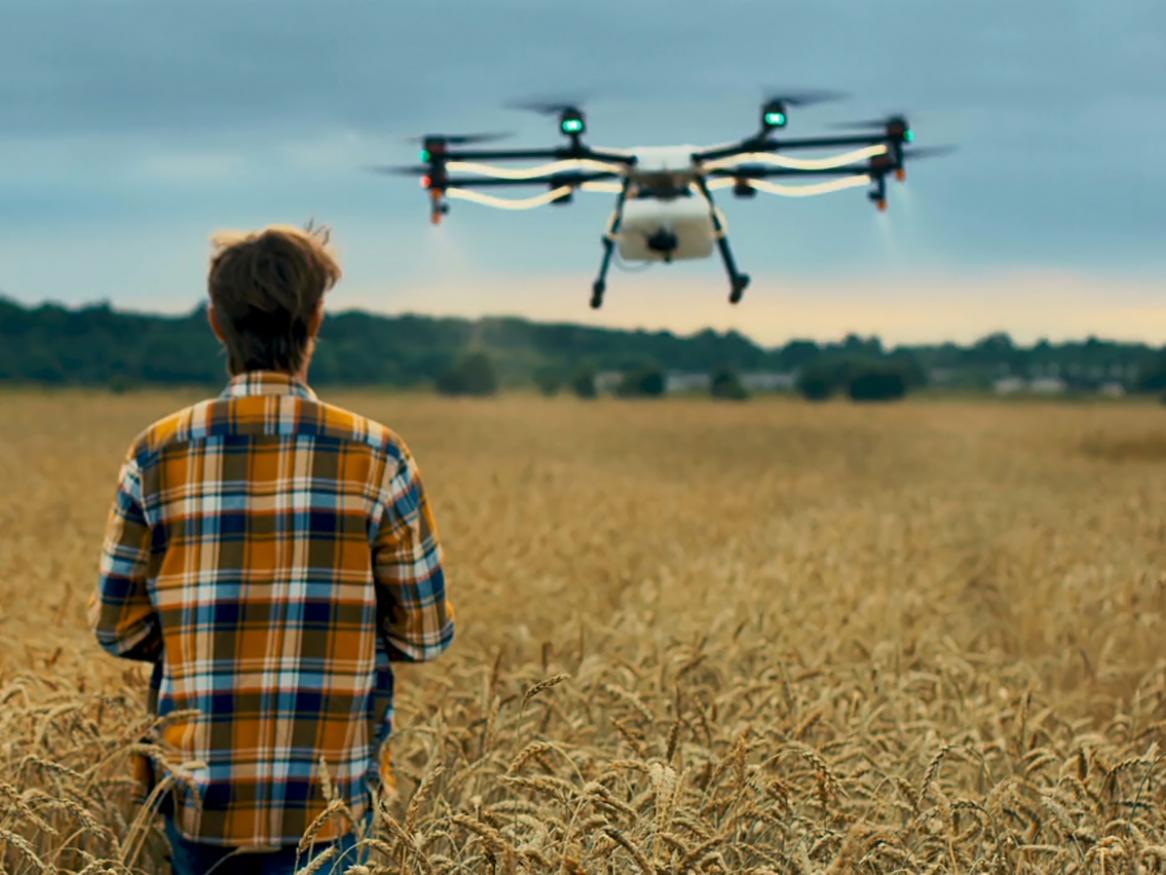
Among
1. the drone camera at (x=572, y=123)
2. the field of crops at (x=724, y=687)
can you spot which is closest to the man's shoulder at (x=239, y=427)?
the field of crops at (x=724, y=687)

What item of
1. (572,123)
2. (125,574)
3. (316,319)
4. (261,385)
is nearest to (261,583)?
(125,574)

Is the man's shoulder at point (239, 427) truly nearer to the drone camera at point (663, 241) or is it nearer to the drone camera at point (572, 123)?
the drone camera at point (572, 123)

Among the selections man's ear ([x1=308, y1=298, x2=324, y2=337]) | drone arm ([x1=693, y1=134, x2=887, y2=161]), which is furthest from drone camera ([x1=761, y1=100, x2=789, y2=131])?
man's ear ([x1=308, y1=298, x2=324, y2=337])

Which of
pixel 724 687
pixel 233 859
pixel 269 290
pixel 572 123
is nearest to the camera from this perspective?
pixel 269 290

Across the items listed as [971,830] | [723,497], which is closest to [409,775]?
[971,830]

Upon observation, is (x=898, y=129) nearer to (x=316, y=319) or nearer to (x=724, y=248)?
(x=724, y=248)

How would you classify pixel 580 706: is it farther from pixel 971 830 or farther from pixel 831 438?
pixel 831 438
